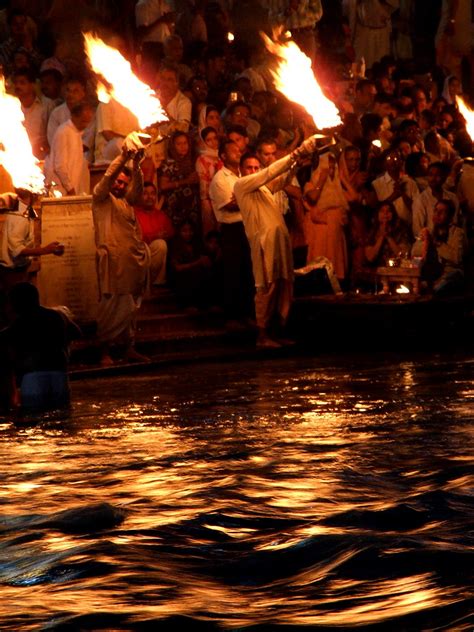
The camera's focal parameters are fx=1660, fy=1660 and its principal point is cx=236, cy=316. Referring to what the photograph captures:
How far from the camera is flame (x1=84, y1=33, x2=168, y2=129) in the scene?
16797mm

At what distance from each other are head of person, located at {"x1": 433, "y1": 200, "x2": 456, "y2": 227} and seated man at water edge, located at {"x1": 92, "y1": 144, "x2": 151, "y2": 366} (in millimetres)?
4382

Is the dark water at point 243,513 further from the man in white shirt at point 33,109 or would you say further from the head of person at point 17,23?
the head of person at point 17,23

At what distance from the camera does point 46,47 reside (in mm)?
20672

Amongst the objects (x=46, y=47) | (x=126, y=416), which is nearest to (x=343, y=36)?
(x=46, y=47)

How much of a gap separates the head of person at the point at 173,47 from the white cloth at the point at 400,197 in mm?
3005

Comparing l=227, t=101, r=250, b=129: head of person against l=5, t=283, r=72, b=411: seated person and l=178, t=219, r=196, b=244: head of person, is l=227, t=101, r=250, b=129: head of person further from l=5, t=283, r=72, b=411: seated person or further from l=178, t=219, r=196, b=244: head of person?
l=5, t=283, r=72, b=411: seated person

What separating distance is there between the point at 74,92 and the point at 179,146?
54.7 inches

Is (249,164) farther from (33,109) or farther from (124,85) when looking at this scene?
(33,109)

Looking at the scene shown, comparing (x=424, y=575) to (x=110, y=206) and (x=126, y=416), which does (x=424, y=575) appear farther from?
(x=110, y=206)

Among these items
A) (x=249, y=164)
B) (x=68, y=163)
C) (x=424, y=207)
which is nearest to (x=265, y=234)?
(x=249, y=164)

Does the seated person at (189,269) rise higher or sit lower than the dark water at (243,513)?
higher

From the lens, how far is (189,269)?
748 inches

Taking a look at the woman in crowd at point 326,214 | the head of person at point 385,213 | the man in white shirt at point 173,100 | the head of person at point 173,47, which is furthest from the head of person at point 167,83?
the head of person at point 385,213

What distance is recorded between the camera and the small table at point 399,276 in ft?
65.2
